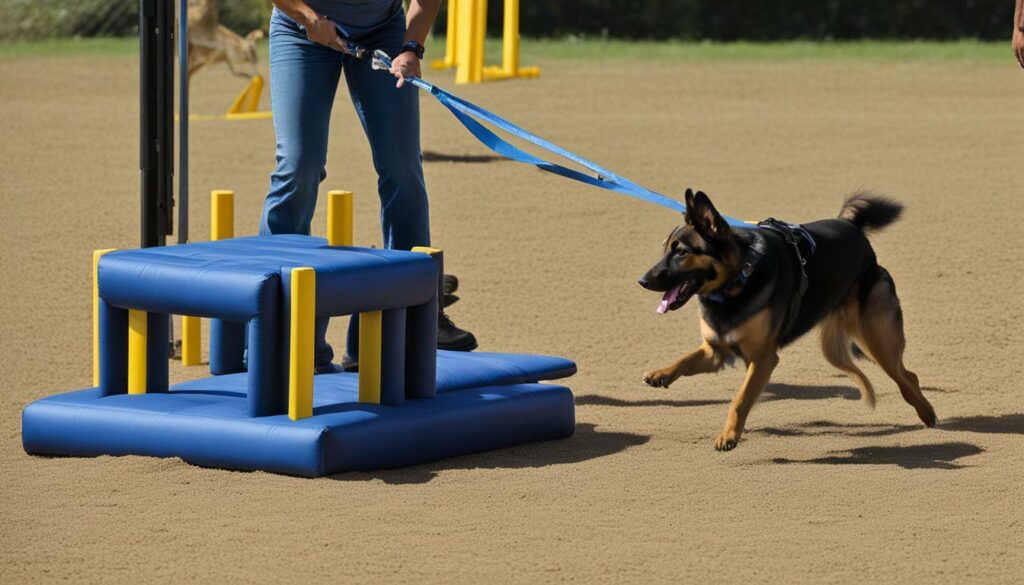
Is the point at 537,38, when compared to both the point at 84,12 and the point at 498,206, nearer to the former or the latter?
the point at 84,12

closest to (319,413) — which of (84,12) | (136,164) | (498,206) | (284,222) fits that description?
(284,222)

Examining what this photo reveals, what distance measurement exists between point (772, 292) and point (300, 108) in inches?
72.0

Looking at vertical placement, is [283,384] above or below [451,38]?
below

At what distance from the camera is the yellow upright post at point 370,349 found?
19.5 feet

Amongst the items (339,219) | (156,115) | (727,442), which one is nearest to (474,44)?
(156,115)

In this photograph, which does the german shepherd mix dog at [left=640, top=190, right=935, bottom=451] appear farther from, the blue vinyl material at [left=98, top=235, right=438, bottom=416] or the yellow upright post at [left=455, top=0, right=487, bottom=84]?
the yellow upright post at [left=455, top=0, right=487, bottom=84]

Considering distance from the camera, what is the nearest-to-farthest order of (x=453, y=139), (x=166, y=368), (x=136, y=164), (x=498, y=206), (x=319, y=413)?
(x=319, y=413) < (x=166, y=368) < (x=498, y=206) < (x=136, y=164) < (x=453, y=139)

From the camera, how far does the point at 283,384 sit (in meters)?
5.86

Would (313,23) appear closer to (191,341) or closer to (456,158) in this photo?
(191,341)

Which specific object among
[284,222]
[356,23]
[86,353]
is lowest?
[86,353]

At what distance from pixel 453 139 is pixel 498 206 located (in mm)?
3448

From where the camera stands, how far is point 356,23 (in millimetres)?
6742

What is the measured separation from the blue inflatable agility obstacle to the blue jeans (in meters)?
0.37

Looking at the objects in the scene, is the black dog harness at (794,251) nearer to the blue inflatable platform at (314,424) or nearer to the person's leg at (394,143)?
the blue inflatable platform at (314,424)
